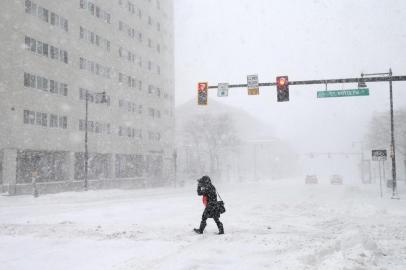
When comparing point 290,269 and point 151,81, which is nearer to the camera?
point 290,269

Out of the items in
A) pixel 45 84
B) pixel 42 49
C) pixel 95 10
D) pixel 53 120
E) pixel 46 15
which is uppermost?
pixel 95 10

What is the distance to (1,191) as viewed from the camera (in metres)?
35.5

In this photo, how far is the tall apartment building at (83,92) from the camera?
37.9 m

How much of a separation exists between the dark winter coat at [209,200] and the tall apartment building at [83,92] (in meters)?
23.2

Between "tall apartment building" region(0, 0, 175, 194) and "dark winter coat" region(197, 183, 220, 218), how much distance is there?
23.2m

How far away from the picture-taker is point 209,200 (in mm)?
12109

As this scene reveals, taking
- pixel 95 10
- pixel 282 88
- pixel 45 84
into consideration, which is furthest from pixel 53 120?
pixel 282 88

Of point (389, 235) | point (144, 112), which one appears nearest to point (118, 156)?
point (144, 112)

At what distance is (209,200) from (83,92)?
38.1m

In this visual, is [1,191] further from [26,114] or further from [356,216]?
[356,216]

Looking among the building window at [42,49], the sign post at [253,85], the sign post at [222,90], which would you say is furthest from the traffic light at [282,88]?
the building window at [42,49]

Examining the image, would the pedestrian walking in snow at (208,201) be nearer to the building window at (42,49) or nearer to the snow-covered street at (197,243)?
the snow-covered street at (197,243)

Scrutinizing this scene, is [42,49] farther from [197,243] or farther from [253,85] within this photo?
[197,243]

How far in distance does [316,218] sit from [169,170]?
5555 centimetres
